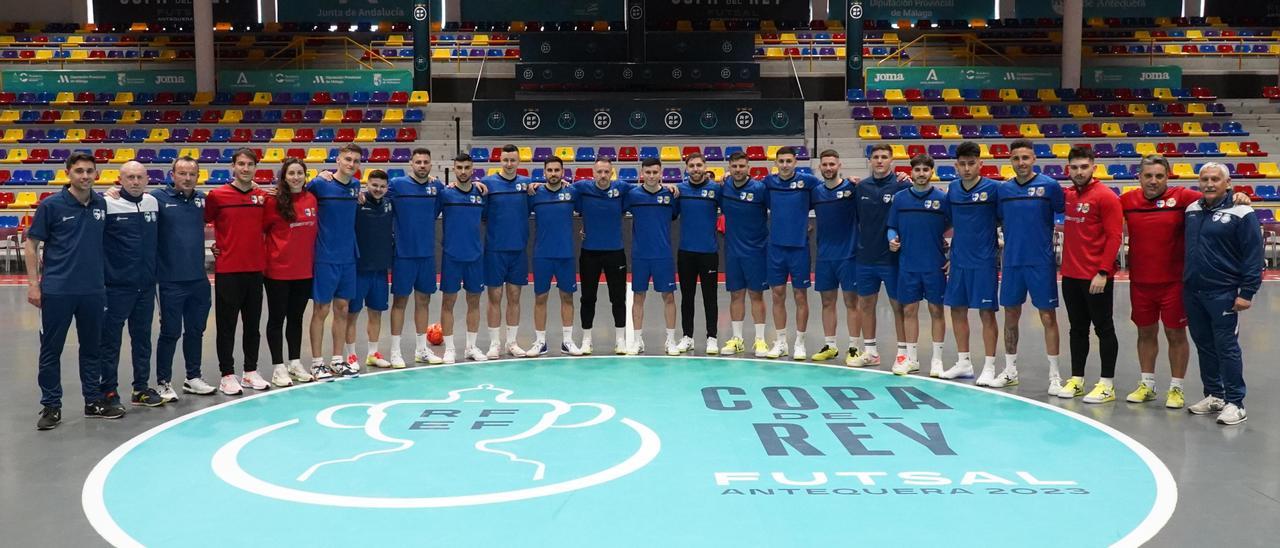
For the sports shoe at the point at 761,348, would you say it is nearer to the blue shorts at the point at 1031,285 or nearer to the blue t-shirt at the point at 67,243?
the blue shorts at the point at 1031,285

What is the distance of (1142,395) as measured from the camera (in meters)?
6.75

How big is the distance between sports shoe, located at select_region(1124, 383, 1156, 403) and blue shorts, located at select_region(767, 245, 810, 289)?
2659 mm

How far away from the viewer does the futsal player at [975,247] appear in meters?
7.18

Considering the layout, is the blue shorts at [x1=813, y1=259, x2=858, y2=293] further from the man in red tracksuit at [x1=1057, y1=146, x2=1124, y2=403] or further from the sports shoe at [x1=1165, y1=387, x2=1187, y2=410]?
the sports shoe at [x1=1165, y1=387, x2=1187, y2=410]

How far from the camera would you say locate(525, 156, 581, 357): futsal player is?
8477 mm

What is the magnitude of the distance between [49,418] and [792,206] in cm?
553

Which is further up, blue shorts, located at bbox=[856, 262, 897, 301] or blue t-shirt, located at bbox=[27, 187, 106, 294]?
blue t-shirt, located at bbox=[27, 187, 106, 294]

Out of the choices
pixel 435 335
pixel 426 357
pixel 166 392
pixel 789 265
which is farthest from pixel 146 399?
pixel 789 265

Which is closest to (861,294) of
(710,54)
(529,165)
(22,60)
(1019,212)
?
(1019,212)

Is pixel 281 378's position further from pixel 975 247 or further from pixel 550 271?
pixel 975 247

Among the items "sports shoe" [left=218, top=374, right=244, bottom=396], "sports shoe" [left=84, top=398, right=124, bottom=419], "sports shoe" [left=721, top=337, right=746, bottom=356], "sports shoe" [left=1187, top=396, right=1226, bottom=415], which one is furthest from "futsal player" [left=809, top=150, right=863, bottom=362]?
"sports shoe" [left=84, top=398, right=124, bottom=419]

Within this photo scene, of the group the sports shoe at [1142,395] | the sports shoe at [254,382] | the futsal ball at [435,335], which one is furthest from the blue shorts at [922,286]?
the sports shoe at [254,382]

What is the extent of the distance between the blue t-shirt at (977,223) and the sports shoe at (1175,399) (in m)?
1.41

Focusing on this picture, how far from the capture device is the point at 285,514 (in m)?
4.40
